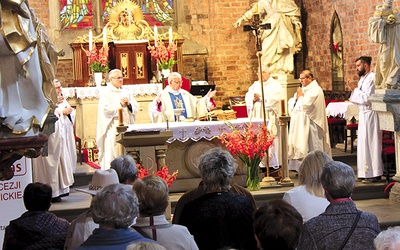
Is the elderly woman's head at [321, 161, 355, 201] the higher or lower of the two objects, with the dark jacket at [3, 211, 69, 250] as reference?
higher

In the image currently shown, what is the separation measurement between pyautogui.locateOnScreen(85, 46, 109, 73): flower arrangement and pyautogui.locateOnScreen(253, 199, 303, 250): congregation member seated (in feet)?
37.9

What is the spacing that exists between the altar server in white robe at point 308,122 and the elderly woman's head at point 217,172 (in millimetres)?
7036

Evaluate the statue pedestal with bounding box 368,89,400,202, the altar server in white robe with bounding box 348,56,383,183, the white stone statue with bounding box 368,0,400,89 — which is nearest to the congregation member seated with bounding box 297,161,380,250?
the statue pedestal with bounding box 368,89,400,202

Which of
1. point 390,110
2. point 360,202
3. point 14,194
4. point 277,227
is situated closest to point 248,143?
point 360,202

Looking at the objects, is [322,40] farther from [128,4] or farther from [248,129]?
[248,129]

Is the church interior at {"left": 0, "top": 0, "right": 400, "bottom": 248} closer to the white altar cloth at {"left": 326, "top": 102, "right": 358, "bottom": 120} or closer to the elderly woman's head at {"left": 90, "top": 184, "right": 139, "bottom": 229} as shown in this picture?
the white altar cloth at {"left": 326, "top": 102, "right": 358, "bottom": 120}

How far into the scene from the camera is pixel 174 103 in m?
12.3

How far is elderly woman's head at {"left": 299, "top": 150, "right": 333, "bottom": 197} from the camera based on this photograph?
18.1ft

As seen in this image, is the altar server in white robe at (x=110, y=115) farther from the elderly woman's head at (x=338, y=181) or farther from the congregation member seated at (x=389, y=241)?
the congregation member seated at (x=389, y=241)

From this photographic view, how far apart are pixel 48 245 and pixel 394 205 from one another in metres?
6.12

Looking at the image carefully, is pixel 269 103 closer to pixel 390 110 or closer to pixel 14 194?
pixel 390 110

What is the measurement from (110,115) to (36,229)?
691 cm

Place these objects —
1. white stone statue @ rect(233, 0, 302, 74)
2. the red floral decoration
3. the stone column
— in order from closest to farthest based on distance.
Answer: the red floral decoration < the stone column < white stone statue @ rect(233, 0, 302, 74)

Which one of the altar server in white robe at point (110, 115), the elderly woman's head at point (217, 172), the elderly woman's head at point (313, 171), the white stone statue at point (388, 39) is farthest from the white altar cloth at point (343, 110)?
the elderly woman's head at point (217, 172)
